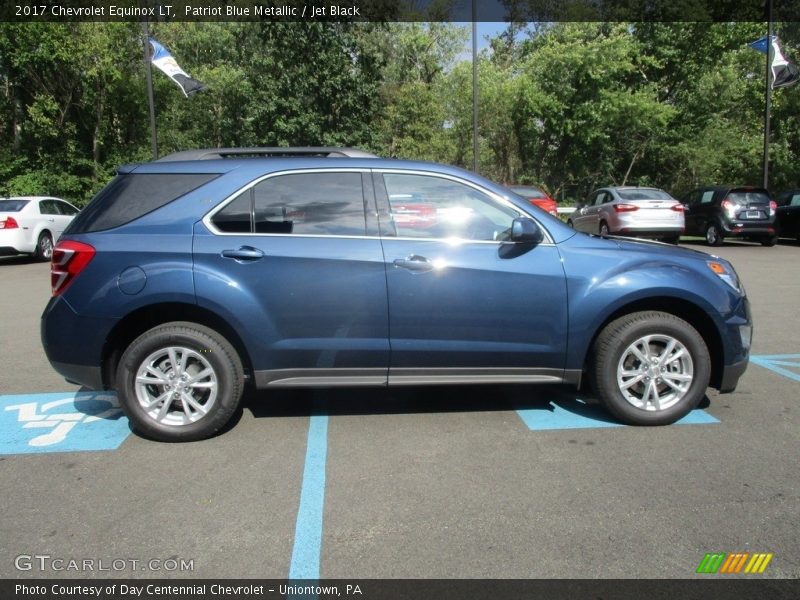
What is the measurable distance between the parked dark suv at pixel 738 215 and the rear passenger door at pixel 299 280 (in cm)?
1575

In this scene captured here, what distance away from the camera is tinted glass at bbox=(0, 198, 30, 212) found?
15.6 metres

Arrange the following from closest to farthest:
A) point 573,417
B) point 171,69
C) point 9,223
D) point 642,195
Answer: point 573,417
point 9,223
point 642,195
point 171,69

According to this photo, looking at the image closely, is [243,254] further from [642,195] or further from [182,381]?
[642,195]

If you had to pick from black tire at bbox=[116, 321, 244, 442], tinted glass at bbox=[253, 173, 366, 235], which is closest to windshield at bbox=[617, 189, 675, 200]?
tinted glass at bbox=[253, 173, 366, 235]

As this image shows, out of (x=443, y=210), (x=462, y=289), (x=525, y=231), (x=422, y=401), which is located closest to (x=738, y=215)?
(x=422, y=401)

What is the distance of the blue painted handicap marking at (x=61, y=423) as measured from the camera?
4277 mm

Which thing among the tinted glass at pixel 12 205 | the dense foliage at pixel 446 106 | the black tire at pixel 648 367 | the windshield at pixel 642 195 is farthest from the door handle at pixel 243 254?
the dense foliage at pixel 446 106

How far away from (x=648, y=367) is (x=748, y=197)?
1540 centimetres

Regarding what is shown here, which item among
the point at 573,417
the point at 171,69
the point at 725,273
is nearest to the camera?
the point at 725,273

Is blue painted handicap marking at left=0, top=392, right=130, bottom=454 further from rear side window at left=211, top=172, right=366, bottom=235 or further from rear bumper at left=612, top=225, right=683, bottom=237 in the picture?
rear bumper at left=612, top=225, right=683, bottom=237

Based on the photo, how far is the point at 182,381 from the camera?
4199 mm

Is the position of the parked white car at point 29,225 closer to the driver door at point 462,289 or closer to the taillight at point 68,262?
the taillight at point 68,262

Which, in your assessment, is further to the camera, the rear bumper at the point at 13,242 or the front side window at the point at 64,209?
the front side window at the point at 64,209

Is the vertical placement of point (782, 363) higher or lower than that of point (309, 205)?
lower
